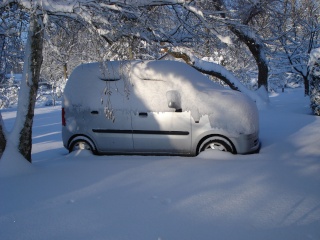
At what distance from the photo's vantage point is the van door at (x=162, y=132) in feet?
17.1

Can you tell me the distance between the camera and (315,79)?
9883mm

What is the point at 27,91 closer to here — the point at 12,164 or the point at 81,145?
the point at 12,164

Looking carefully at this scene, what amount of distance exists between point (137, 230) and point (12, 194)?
1.87 metres

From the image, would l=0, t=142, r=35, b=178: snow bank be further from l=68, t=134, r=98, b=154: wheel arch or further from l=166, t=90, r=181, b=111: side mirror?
l=166, t=90, r=181, b=111: side mirror

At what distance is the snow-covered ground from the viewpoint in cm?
241

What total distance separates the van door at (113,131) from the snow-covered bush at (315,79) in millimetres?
7688

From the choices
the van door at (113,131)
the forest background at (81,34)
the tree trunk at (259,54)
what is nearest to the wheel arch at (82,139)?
the van door at (113,131)

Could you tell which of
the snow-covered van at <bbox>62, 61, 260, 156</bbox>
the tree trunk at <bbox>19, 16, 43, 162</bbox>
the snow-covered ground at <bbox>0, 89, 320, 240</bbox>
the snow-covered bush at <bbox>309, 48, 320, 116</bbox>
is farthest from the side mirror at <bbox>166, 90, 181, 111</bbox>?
the snow-covered bush at <bbox>309, 48, 320, 116</bbox>

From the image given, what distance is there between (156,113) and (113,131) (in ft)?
3.17

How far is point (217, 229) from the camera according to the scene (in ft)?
7.84

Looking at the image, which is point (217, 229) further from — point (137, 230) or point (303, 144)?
point (303, 144)

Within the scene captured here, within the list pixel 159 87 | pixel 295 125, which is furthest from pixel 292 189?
pixel 295 125

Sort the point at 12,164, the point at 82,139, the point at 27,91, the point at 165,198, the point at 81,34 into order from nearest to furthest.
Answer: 1. the point at 165,198
2. the point at 12,164
3. the point at 27,91
4. the point at 81,34
5. the point at 82,139

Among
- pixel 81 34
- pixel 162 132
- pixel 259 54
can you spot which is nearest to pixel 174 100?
pixel 162 132
